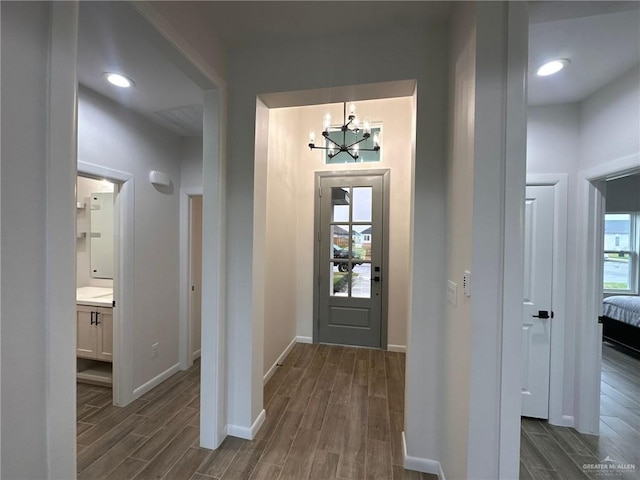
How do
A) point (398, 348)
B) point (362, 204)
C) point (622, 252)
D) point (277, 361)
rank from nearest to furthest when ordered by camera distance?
point (277, 361), point (398, 348), point (362, 204), point (622, 252)

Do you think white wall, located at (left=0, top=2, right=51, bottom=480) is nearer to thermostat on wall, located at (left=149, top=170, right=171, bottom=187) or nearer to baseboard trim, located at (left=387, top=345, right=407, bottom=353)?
thermostat on wall, located at (left=149, top=170, right=171, bottom=187)

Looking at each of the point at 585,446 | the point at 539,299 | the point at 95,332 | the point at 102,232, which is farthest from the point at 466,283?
the point at 102,232

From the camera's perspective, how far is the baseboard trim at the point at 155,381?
2.57m

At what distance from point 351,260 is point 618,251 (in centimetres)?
556

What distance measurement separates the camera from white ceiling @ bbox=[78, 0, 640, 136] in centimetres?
138

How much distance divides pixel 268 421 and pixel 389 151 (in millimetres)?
3400

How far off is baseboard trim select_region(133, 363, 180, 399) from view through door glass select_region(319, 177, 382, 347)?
190cm

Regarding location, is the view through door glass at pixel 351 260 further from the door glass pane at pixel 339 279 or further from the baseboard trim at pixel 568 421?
the baseboard trim at pixel 568 421

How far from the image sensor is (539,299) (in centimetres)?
224

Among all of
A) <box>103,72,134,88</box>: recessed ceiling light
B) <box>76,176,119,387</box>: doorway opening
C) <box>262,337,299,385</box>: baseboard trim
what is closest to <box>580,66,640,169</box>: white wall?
<box>262,337,299,385</box>: baseboard trim

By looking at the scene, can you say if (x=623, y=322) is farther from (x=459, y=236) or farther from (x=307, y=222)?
(x=307, y=222)

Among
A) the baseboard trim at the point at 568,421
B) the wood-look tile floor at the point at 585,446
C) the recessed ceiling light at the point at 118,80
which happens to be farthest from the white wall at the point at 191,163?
the baseboard trim at the point at 568,421

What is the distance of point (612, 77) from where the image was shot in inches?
74.0

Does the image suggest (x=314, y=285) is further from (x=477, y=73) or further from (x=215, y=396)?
(x=477, y=73)
